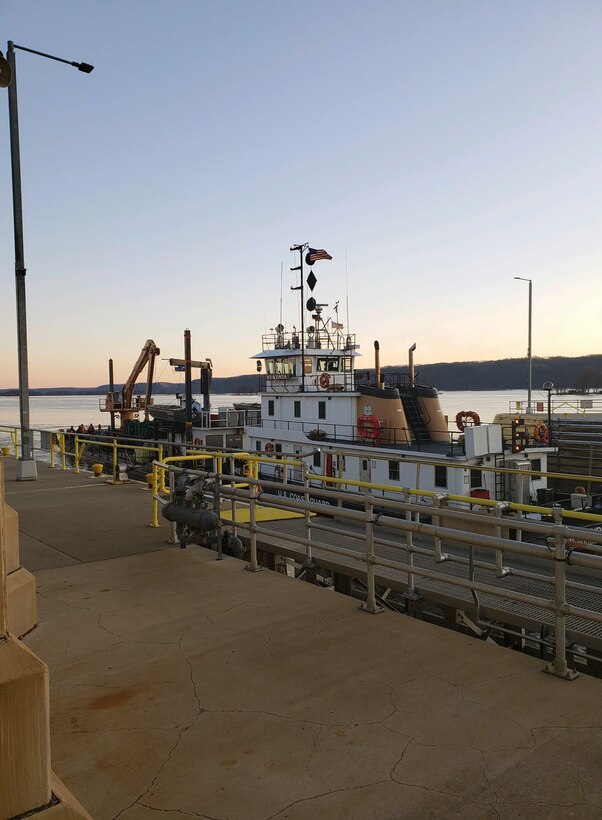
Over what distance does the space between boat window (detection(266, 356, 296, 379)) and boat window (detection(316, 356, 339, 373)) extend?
4.31 feet

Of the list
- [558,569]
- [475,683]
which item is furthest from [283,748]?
[558,569]

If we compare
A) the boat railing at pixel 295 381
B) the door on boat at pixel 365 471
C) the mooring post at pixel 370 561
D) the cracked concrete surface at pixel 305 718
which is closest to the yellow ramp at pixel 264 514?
the cracked concrete surface at pixel 305 718

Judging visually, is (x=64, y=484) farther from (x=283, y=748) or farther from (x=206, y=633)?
(x=283, y=748)

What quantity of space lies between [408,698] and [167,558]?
4335 millimetres

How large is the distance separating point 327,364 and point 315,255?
221 inches

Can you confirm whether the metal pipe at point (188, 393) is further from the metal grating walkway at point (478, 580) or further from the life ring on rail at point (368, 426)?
the metal grating walkway at point (478, 580)

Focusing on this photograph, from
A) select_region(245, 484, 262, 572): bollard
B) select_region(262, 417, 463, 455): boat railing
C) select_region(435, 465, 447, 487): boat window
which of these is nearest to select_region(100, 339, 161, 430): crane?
select_region(262, 417, 463, 455): boat railing

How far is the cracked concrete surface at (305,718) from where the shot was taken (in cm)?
292

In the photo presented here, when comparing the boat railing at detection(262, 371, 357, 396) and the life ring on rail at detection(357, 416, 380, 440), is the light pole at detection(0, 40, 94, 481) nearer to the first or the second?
the life ring on rail at detection(357, 416, 380, 440)

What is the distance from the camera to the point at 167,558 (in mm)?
7520

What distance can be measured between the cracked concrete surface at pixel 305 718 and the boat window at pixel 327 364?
2402 centimetres

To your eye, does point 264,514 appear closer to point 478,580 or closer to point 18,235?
point 478,580

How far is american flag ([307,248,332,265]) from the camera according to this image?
99.7 ft

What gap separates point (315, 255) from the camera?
30.6 m
